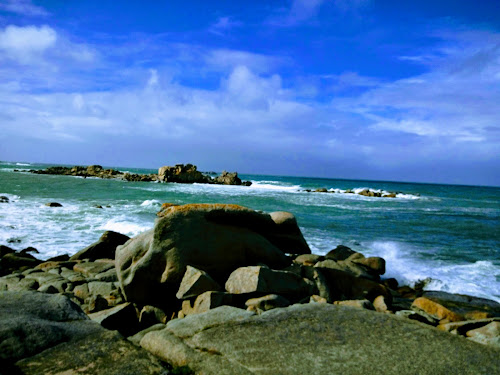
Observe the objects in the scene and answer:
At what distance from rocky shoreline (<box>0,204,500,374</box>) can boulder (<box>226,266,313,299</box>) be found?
2cm

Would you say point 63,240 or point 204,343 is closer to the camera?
point 204,343

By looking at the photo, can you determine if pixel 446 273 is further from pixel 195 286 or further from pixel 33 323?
pixel 33 323

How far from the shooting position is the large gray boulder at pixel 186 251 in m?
6.36

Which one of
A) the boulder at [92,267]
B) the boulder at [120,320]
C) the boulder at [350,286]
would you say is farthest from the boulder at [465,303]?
the boulder at [92,267]

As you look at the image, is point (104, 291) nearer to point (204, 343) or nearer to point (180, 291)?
point (180, 291)

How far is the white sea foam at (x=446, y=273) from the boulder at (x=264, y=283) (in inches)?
239

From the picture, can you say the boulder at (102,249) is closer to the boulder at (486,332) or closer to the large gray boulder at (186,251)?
the large gray boulder at (186,251)

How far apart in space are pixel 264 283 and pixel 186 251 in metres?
1.70

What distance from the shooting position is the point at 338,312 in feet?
14.3

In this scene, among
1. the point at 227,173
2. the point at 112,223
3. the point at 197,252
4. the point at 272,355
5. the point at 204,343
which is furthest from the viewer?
the point at 227,173

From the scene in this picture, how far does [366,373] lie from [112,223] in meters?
16.7

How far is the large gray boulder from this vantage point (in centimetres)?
636

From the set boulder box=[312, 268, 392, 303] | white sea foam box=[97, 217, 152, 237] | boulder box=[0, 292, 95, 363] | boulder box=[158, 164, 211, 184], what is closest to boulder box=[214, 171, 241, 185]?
boulder box=[158, 164, 211, 184]

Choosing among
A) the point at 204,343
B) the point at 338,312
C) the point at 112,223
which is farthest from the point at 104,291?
the point at 112,223
